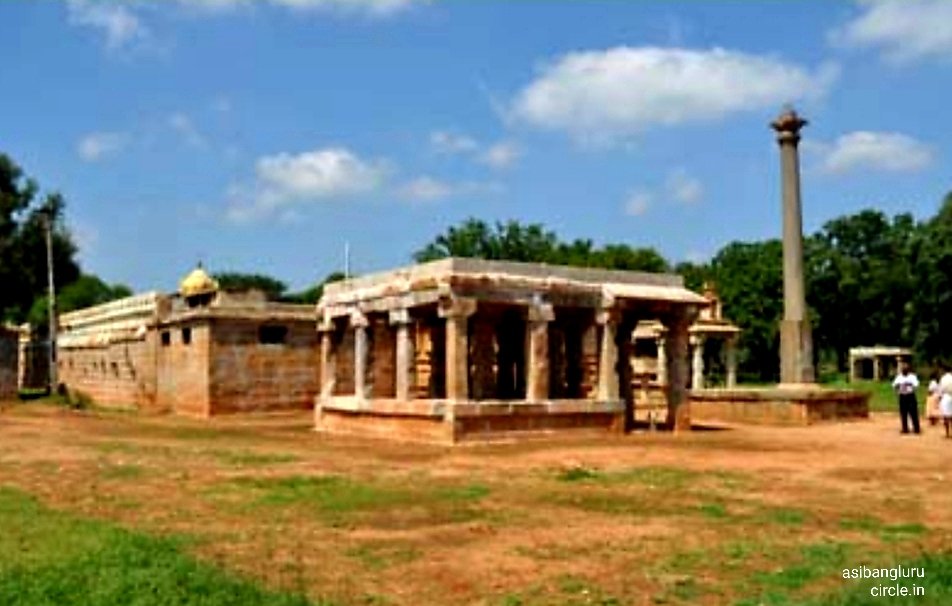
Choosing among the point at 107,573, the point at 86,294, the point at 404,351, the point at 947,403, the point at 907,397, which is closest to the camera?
the point at 107,573

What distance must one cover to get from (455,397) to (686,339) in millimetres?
6076

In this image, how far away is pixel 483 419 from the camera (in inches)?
775

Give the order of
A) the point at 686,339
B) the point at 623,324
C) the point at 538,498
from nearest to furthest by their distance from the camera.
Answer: the point at 538,498, the point at 686,339, the point at 623,324

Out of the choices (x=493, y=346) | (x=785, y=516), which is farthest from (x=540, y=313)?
(x=785, y=516)

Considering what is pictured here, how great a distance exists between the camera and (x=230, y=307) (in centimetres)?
3131

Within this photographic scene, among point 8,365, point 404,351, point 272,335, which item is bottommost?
point 8,365

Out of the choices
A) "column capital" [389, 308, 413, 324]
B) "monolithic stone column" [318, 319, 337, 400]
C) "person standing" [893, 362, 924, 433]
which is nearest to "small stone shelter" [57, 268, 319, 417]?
"monolithic stone column" [318, 319, 337, 400]

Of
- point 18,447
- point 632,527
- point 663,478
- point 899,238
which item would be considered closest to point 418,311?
point 18,447

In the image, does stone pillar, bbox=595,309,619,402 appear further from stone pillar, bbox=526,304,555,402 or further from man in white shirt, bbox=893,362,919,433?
man in white shirt, bbox=893,362,919,433

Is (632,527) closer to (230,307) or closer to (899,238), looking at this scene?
(230,307)

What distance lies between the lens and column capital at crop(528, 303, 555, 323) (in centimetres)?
2069

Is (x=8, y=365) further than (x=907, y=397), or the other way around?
(x=8, y=365)

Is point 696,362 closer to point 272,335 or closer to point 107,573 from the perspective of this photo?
point 272,335

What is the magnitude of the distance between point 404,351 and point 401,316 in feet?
2.28
